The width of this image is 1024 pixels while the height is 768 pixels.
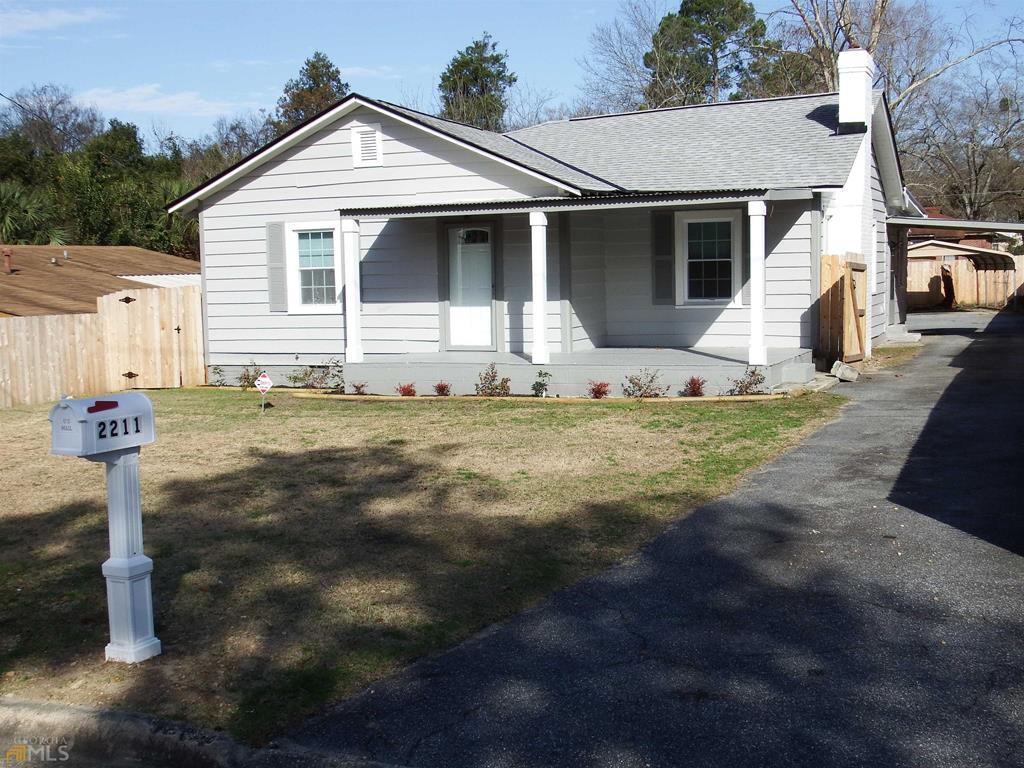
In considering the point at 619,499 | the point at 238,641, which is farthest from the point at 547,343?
the point at 238,641

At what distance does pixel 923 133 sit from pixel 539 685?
48.7m

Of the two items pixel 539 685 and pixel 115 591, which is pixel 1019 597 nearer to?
pixel 539 685

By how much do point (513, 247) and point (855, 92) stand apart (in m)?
6.72

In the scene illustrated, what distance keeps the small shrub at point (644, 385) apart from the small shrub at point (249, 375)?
276 inches

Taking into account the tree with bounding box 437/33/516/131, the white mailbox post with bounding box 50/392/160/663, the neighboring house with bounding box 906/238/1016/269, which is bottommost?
the white mailbox post with bounding box 50/392/160/663

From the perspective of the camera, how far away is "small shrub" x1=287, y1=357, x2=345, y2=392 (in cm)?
1797

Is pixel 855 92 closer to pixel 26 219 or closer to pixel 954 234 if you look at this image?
pixel 954 234

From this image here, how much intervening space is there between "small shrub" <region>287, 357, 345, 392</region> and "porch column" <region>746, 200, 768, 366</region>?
683 cm

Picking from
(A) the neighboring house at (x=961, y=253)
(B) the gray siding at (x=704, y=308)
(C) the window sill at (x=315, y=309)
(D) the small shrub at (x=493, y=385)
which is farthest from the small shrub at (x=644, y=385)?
(A) the neighboring house at (x=961, y=253)

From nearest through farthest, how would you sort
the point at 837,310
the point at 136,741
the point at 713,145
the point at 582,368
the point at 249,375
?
1. the point at 136,741
2. the point at 582,368
3. the point at 837,310
4. the point at 249,375
5. the point at 713,145

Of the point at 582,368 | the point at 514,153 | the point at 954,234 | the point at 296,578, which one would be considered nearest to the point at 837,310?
the point at 582,368

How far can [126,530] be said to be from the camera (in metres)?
5.54

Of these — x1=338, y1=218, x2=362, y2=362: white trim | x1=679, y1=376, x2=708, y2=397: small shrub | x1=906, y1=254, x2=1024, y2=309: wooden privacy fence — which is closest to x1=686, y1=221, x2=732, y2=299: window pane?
x1=679, y1=376, x2=708, y2=397: small shrub

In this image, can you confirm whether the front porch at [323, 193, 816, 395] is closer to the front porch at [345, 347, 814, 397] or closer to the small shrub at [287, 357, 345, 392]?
the front porch at [345, 347, 814, 397]
